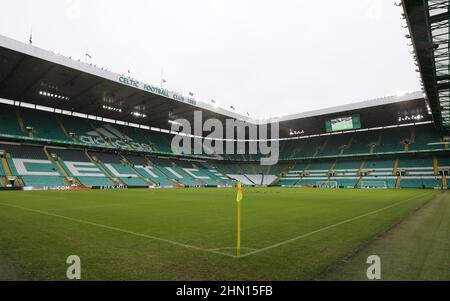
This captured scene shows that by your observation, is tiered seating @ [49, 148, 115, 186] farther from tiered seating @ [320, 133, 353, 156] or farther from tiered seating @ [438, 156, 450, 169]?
tiered seating @ [438, 156, 450, 169]

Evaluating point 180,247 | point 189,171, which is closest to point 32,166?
point 189,171

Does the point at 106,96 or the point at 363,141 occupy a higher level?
the point at 106,96

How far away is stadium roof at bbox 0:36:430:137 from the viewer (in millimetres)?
33406

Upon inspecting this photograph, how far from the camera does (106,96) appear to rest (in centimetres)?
4609

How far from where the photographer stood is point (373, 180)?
186ft

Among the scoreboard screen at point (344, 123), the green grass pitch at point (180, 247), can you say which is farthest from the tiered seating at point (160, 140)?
the green grass pitch at point (180, 247)

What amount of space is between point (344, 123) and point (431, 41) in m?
44.6

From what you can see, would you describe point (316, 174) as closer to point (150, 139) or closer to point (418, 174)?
point (418, 174)

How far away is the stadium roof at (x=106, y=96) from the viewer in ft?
110

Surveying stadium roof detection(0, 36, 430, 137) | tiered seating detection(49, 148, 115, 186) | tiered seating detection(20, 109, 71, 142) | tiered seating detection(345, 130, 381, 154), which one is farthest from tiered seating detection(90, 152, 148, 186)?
tiered seating detection(345, 130, 381, 154)

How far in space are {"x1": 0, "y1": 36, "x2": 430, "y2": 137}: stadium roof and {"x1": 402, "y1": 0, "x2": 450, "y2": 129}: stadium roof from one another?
28238 mm

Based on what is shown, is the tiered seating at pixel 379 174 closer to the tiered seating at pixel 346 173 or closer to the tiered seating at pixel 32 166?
the tiered seating at pixel 346 173
